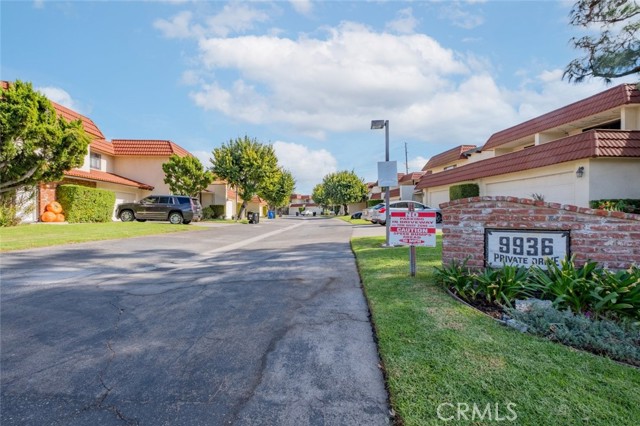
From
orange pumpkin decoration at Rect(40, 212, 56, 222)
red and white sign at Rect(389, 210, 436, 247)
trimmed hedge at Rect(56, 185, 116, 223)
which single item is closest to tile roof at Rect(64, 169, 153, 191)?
trimmed hedge at Rect(56, 185, 116, 223)

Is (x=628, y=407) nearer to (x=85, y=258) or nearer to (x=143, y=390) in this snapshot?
(x=143, y=390)

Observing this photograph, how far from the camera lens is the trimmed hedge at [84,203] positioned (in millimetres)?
17656

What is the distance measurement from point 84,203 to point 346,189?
41.4 meters

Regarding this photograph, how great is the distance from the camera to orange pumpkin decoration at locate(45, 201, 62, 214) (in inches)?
666

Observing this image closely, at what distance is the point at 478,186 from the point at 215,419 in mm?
21577

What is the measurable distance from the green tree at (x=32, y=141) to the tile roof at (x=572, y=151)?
70.9 feet

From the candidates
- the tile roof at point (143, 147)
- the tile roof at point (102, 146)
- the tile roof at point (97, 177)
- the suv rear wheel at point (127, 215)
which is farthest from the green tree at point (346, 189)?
the suv rear wheel at point (127, 215)

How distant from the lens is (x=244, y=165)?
30234mm

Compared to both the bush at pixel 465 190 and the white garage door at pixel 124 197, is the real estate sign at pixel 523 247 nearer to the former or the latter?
the bush at pixel 465 190

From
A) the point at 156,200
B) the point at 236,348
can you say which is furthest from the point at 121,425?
the point at 156,200

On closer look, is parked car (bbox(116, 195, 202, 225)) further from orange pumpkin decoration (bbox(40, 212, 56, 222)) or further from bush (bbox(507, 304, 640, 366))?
bush (bbox(507, 304, 640, 366))

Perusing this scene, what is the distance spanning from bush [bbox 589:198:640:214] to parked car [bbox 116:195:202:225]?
20547 millimetres

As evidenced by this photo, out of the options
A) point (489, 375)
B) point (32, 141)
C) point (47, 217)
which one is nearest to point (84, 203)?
point (47, 217)

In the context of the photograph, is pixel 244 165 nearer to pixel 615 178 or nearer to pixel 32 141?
pixel 32 141
